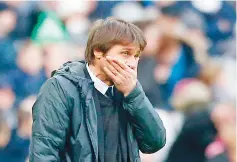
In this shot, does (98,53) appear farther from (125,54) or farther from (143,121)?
(143,121)

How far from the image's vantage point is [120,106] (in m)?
3.59

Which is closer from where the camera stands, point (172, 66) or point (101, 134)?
point (101, 134)

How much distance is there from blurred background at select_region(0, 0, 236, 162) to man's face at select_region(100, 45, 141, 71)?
3156mm

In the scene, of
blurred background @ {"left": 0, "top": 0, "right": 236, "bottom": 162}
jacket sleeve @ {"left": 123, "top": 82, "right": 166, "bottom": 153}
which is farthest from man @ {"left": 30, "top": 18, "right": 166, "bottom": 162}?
blurred background @ {"left": 0, "top": 0, "right": 236, "bottom": 162}

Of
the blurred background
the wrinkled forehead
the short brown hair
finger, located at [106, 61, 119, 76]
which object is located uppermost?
the short brown hair

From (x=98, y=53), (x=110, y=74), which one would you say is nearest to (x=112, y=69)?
(x=110, y=74)

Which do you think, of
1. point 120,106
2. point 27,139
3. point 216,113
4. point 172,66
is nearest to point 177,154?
point 216,113

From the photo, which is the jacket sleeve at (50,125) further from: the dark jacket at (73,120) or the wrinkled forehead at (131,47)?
the wrinkled forehead at (131,47)

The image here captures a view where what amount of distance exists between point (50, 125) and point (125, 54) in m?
0.51

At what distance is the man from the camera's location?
343cm

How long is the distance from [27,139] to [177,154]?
144cm

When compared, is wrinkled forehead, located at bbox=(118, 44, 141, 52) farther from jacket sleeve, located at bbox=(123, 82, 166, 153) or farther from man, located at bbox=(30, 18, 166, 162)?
jacket sleeve, located at bbox=(123, 82, 166, 153)

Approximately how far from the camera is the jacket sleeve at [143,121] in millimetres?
3513

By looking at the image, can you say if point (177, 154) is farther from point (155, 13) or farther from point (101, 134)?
point (101, 134)
